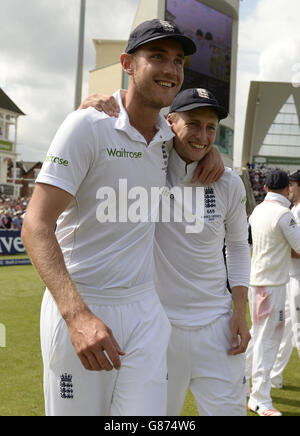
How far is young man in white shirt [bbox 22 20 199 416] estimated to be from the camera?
202 cm

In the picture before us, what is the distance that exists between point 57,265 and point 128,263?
1.47 feet

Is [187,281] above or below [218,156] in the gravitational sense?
below

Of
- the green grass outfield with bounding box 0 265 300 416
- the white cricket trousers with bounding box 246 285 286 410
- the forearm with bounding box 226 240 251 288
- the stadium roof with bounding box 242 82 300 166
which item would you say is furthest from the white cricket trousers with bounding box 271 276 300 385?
the stadium roof with bounding box 242 82 300 166

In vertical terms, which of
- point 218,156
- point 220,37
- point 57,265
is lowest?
point 57,265

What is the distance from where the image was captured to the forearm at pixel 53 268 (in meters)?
1.80

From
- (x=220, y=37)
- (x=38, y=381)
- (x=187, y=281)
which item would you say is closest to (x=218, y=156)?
(x=187, y=281)

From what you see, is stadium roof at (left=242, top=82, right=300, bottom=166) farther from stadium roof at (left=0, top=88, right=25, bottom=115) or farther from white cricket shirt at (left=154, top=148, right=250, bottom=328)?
white cricket shirt at (left=154, top=148, right=250, bottom=328)

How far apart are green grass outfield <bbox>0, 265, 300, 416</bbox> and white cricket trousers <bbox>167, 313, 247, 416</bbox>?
1.91 meters

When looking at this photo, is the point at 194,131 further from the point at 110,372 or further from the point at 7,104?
the point at 7,104

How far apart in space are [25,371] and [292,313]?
10.3 ft

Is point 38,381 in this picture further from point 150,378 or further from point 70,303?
point 70,303

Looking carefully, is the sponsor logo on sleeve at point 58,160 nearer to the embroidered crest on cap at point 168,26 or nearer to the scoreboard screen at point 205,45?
the embroidered crest on cap at point 168,26

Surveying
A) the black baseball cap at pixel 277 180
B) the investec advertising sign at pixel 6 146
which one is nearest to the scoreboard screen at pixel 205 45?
the investec advertising sign at pixel 6 146

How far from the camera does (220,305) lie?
2891mm
